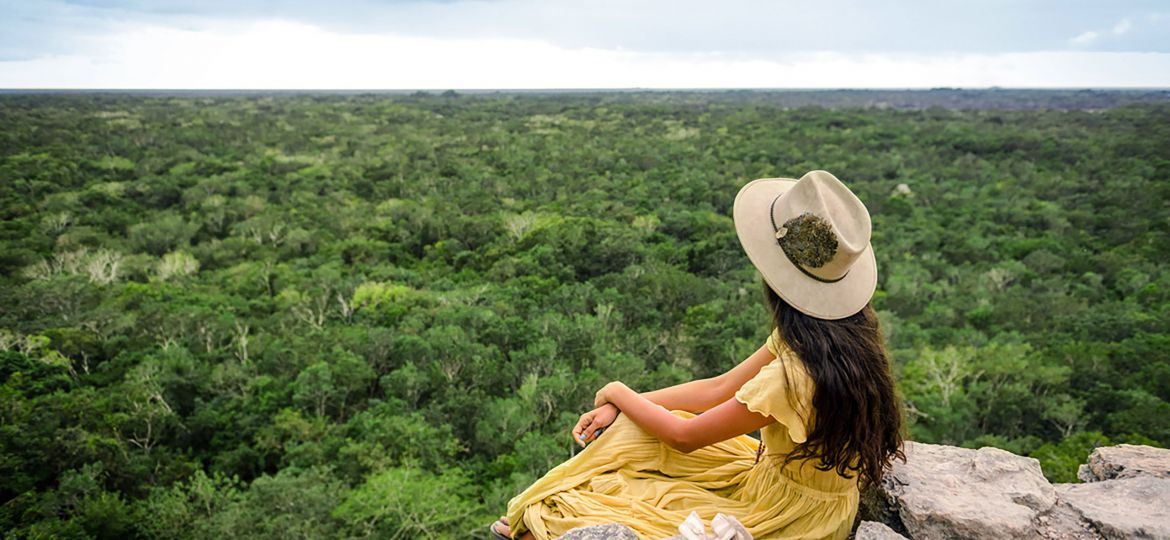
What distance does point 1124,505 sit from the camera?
2.93 m

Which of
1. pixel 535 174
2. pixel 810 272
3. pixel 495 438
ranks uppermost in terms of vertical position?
pixel 810 272

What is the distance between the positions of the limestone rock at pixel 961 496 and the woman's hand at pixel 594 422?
4.36 feet

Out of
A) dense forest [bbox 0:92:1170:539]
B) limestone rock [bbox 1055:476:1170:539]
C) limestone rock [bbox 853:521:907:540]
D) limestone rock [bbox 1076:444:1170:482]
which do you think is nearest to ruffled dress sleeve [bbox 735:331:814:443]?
limestone rock [bbox 853:521:907:540]

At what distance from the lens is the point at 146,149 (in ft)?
194

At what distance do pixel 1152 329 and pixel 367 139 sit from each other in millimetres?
67724

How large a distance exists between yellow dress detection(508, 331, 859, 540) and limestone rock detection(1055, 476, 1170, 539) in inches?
40.0

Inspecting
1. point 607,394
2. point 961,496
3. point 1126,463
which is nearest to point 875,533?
point 961,496

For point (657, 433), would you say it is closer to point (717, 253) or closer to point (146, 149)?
point (717, 253)

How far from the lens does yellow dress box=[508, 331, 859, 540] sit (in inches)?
104

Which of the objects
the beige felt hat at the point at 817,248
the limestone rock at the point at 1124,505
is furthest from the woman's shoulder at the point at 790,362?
the limestone rock at the point at 1124,505

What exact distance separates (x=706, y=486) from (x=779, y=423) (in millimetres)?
594

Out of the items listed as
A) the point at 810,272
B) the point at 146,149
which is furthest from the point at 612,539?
the point at 146,149

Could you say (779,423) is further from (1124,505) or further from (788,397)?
(1124,505)

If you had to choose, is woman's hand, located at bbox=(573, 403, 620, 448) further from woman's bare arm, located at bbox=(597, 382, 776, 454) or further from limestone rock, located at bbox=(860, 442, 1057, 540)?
limestone rock, located at bbox=(860, 442, 1057, 540)
